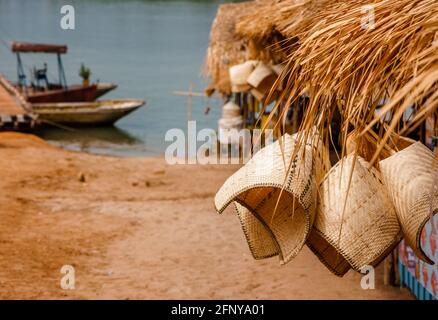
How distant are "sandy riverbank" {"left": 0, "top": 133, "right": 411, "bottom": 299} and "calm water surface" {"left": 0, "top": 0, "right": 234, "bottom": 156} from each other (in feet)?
30.7

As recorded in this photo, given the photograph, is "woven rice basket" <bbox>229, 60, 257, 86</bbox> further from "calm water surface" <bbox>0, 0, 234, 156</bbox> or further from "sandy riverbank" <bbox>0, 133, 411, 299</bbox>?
"calm water surface" <bbox>0, 0, 234, 156</bbox>

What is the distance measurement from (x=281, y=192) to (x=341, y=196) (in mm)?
192

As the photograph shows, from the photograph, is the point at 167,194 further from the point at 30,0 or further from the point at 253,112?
the point at 30,0

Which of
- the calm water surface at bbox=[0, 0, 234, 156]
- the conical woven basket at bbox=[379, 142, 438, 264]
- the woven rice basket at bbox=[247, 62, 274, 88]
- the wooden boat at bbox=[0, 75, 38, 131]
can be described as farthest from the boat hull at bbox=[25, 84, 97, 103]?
the conical woven basket at bbox=[379, 142, 438, 264]

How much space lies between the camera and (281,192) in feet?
7.80

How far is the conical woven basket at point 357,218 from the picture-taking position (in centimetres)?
240

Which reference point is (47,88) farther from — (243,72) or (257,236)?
(257,236)

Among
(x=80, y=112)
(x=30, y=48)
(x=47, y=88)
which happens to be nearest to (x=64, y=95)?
(x=47, y=88)

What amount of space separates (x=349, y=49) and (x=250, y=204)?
2.02 ft

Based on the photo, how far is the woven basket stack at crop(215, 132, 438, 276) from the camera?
2385 millimetres

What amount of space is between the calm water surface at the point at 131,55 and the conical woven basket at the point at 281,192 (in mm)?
18434

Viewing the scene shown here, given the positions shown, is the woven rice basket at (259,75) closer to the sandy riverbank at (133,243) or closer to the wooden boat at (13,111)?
the sandy riverbank at (133,243)

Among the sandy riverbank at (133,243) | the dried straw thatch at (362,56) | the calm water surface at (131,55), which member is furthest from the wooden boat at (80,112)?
the dried straw thatch at (362,56)
